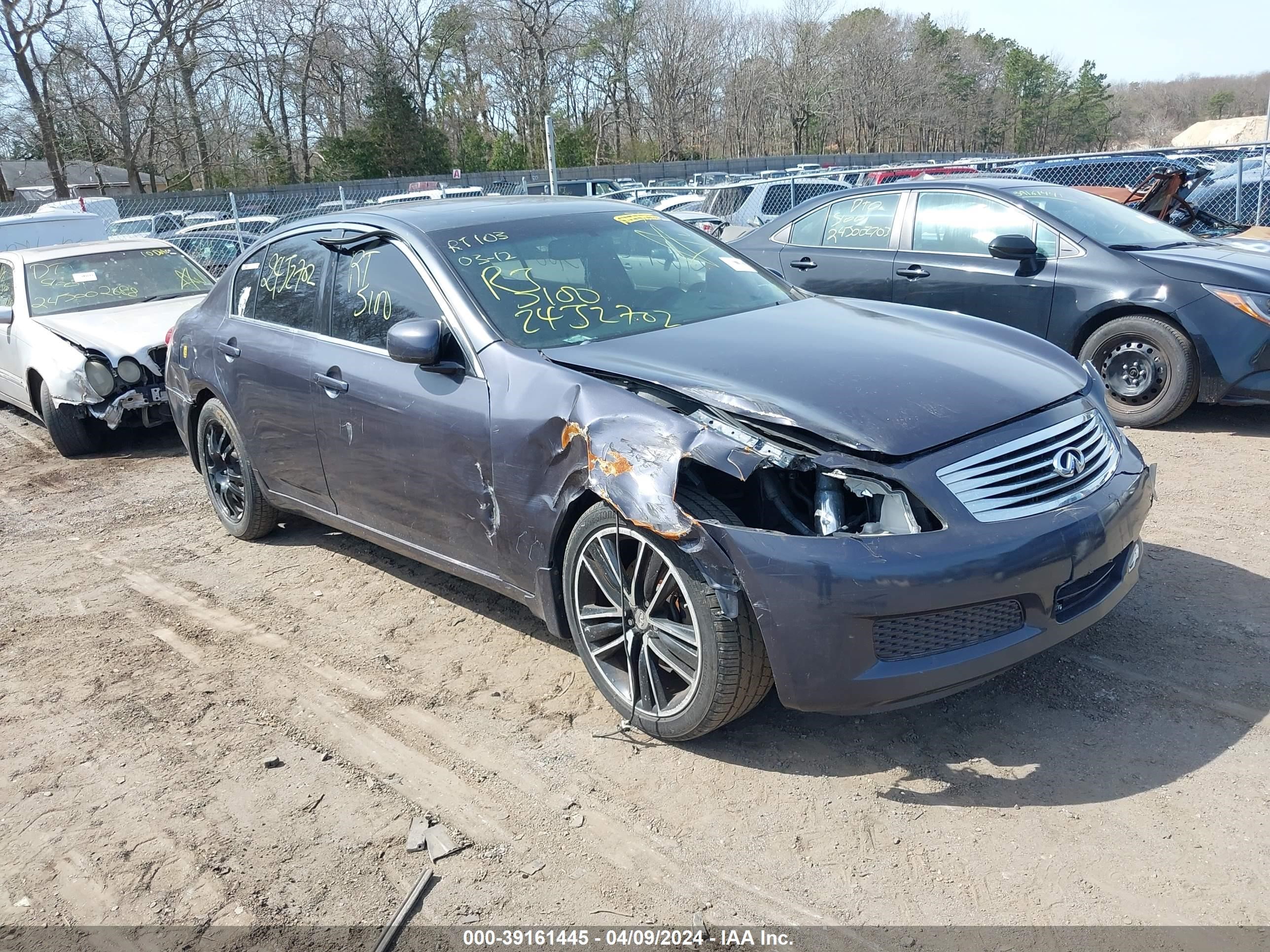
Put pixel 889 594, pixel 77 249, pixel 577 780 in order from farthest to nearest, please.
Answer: pixel 77 249, pixel 577 780, pixel 889 594

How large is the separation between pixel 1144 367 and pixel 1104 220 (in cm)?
126

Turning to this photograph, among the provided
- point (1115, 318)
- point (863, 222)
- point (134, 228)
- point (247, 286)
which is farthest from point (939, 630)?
point (134, 228)

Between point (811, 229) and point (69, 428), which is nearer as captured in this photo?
point (69, 428)

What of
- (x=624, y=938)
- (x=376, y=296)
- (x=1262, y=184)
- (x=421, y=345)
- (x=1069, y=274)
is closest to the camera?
(x=624, y=938)

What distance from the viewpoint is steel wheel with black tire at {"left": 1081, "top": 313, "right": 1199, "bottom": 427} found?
628 cm

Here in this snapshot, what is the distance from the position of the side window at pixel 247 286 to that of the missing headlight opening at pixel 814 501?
303 cm

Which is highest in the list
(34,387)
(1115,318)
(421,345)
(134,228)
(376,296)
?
(134,228)

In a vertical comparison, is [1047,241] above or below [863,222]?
below

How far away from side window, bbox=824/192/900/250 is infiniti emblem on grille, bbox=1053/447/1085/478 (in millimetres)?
4716

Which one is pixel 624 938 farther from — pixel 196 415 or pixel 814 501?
pixel 196 415

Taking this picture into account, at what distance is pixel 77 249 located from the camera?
29.1 ft

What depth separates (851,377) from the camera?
3.23m

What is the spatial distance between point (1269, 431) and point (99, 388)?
8151mm

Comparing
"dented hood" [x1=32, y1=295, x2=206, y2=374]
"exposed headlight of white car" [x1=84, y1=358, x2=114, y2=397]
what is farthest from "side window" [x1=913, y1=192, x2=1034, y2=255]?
"exposed headlight of white car" [x1=84, y1=358, x2=114, y2=397]
